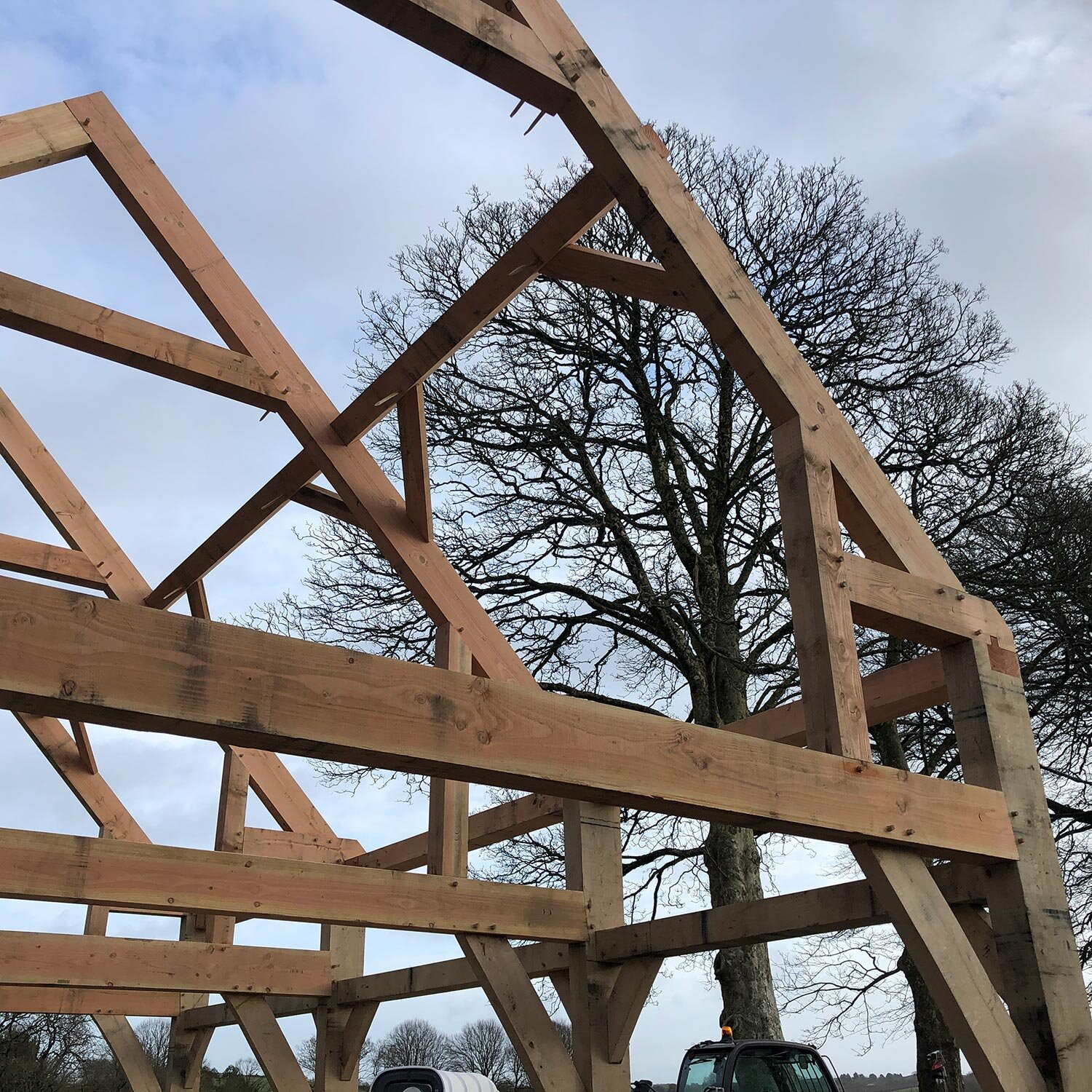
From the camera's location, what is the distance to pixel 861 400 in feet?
33.8

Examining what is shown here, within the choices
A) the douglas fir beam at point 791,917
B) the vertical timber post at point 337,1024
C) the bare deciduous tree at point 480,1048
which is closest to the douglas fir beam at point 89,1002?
A: the vertical timber post at point 337,1024

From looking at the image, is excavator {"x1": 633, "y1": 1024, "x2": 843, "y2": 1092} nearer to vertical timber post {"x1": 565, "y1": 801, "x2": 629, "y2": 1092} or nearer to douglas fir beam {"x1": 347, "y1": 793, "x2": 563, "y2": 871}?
douglas fir beam {"x1": 347, "y1": 793, "x2": 563, "y2": 871}

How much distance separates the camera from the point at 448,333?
5008 mm

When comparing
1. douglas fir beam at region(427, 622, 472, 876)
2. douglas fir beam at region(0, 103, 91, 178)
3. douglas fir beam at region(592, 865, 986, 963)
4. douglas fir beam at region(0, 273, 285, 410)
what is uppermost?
douglas fir beam at region(0, 103, 91, 178)

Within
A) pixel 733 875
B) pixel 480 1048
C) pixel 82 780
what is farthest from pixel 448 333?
pixel 480 1048

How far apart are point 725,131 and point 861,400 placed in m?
3.27

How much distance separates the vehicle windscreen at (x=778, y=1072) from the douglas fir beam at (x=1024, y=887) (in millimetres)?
3350

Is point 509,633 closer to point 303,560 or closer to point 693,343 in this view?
point 303,560

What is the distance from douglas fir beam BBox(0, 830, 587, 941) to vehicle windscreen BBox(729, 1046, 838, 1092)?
226cm

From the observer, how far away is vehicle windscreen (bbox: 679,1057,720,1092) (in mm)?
6465

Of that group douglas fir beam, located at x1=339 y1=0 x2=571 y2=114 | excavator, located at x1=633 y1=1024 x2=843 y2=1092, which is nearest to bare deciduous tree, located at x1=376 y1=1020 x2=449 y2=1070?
excavator, located at x1=633 y1=1024 x2=843 y2=1092

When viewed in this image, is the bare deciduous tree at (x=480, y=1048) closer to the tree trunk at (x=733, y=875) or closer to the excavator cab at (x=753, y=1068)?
the tree trunk at (x=733, y=875)

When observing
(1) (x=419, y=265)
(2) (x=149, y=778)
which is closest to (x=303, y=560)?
(1) (x=419, y=265)

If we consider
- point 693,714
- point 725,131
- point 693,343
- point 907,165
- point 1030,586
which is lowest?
point 693,714
